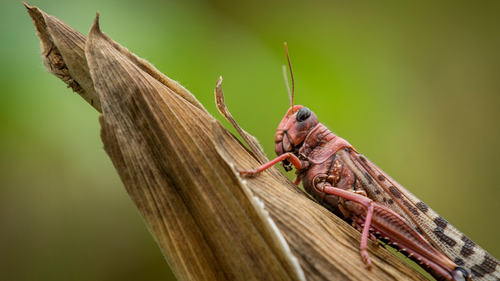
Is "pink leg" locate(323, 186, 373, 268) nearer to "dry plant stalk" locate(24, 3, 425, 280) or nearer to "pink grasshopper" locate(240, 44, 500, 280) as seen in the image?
"pink grasshopper" locate(240, 44, 500, 280)

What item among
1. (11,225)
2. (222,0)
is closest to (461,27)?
Result: (222,0)

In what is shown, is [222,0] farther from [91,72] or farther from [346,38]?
[91,72]

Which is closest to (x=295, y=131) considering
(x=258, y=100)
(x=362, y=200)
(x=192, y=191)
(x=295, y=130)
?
(x=295, y=130)

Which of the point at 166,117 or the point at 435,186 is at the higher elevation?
the point at 435,186

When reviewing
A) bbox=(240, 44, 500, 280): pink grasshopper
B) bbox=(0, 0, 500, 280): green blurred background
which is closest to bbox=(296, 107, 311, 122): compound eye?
bbox=(240, 44, 500, 280): pink grasshopper

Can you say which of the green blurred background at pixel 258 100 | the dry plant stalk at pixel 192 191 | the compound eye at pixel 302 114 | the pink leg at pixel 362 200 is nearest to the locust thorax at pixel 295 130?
the compound eye at pixel 302 114

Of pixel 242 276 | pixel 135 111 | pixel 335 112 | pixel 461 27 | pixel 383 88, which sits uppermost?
pixel 461 27

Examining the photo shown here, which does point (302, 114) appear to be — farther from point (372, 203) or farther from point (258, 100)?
point (258, 100)

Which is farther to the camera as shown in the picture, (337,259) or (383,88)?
(383,88)
